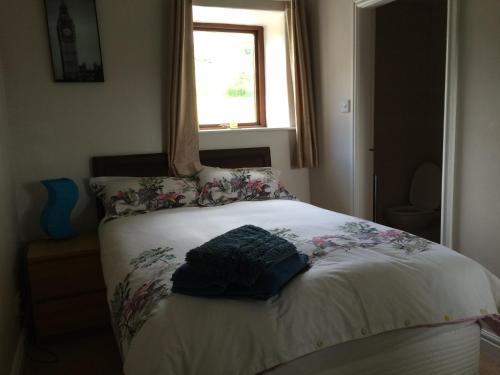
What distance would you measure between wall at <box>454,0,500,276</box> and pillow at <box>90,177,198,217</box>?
1705mm

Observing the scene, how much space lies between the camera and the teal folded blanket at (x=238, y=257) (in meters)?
1.31

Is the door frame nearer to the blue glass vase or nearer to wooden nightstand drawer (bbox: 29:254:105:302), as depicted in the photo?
wooden nightstand drawer (bbox: 29:254:105:302)

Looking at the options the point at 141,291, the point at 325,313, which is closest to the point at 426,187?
the point at 325,313

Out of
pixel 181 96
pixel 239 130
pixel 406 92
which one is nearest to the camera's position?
pixel 181 96

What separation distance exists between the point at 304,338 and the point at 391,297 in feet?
1.24

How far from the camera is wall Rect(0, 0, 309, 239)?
2760mm

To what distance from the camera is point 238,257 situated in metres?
1.35

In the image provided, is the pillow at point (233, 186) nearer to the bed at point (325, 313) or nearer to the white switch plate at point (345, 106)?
the white switch plate at point (345, 106)

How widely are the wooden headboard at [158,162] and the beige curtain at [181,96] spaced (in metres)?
0.11

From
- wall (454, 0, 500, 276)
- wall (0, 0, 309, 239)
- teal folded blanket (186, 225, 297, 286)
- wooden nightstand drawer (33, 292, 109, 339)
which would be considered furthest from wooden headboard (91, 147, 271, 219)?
teal folded blanket (186, 225, 297, 286)

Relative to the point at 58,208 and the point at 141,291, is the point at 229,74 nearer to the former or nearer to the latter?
the point at 58,208

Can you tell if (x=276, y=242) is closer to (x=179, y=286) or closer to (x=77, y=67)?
(x=179, y=286)

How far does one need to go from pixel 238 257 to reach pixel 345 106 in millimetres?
2122

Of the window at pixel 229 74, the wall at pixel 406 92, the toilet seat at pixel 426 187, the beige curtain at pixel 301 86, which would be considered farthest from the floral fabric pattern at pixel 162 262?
the toilet seat at pixel 426 187
